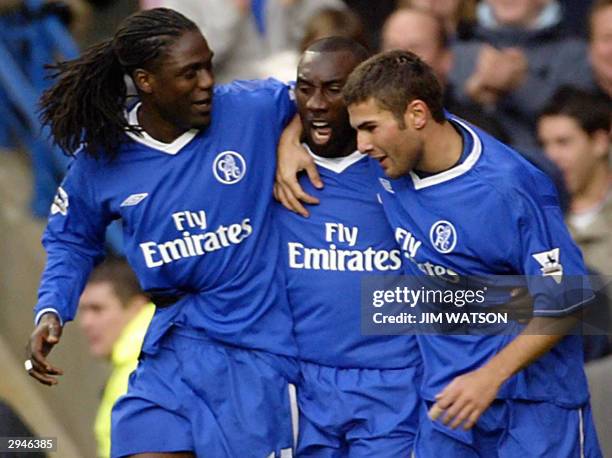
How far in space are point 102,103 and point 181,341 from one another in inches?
31.5

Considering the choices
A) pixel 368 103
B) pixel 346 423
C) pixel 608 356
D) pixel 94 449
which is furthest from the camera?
pixel 94 449

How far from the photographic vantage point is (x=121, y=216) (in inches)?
219

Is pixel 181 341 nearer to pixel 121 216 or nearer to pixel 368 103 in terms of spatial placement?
pixel 121 216

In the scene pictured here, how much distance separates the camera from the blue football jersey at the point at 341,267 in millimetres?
5480

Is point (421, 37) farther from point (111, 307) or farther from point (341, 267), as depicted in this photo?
point (341, 267)

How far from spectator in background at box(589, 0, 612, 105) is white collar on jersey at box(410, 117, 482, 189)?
1.93 metres

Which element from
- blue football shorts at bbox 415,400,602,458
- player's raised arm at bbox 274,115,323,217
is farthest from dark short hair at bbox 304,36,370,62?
blue football shorts at bbox 415,400,602,458

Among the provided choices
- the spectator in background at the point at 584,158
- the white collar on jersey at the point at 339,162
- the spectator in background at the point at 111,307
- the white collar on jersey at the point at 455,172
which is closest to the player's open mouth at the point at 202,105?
the white collar on jersey at the point at 339,162

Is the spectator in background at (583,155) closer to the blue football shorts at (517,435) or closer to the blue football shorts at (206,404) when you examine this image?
the blue football shorts at (517,435)

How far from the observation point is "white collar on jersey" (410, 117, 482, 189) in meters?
5.18

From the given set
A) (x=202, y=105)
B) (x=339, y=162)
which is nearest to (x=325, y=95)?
(x=339, y=162)

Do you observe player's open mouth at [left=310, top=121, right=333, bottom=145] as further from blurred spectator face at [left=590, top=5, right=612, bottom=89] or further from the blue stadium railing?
the blue stadium railing

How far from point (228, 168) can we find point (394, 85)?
0.66 meters

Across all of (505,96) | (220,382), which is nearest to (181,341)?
(220,382)
